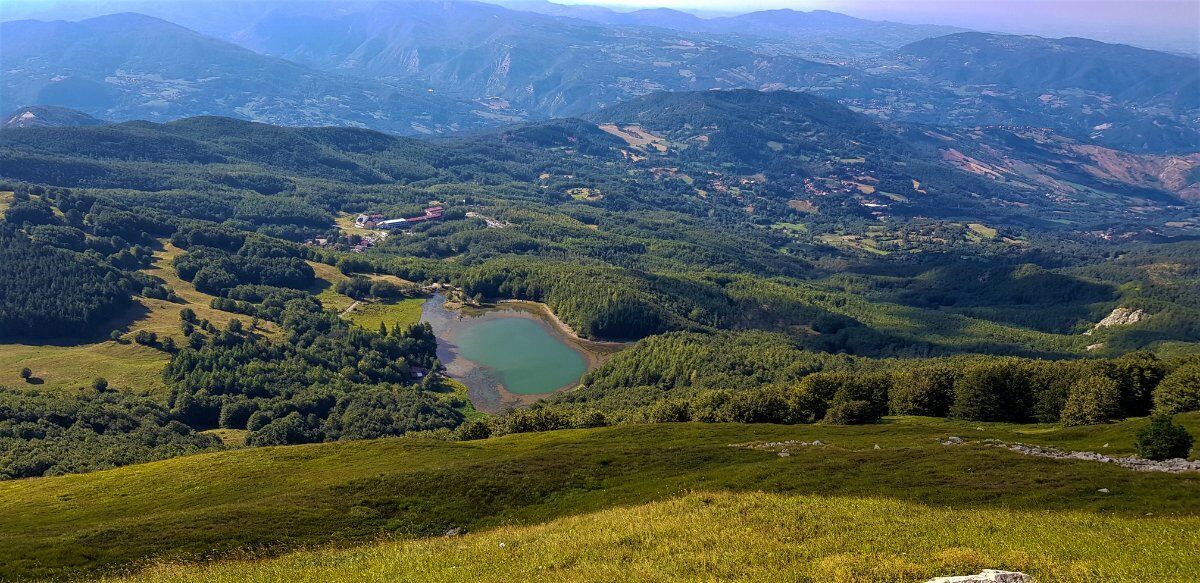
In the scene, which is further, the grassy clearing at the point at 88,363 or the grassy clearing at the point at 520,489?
the grassy clearing at the point at 88,363

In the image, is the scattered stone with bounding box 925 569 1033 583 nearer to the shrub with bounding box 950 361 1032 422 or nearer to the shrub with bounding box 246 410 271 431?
the shrub with bounding box 950 361 1032 422

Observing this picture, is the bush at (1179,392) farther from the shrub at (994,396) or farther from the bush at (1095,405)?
the shrub at (994,396)

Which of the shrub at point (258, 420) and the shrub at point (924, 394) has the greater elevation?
the shrub at point (924, 394)

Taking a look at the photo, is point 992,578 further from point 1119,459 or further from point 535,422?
point 535,422

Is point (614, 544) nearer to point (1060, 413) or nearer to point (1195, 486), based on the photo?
point (1195, 486)

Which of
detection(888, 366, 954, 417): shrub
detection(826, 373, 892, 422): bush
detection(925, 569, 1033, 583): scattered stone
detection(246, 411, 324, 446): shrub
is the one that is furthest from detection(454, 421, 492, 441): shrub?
detection(925, 569, 1033, 583): scattered stone

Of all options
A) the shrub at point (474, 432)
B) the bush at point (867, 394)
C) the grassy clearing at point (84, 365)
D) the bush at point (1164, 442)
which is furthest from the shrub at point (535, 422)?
the grassy clearing at point (84, 365)
